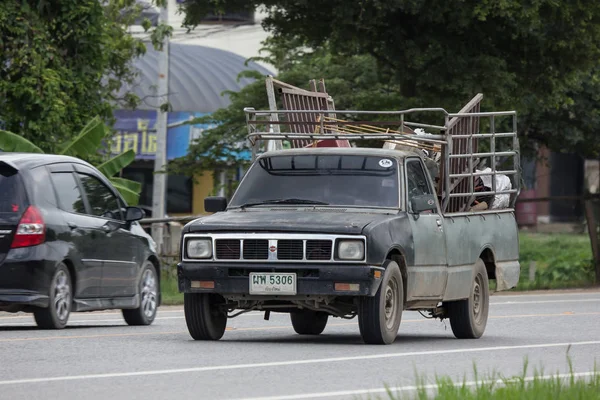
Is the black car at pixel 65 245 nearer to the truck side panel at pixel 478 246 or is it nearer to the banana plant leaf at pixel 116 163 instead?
the truck side panel at pixel 478 246

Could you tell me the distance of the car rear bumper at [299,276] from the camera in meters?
12.2

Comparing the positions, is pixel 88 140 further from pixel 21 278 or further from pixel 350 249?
pixel 350 249

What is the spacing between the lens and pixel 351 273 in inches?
480

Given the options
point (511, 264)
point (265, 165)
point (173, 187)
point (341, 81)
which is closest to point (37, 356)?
point (265, 165)

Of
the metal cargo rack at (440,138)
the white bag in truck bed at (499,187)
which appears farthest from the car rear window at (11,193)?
the white bag in truck bed at (499,187)

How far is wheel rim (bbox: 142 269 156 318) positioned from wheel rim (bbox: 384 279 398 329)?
4262 mm

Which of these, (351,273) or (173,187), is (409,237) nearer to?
(351,273)

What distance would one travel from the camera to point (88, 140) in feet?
76.2

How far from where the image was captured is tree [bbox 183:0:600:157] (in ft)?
91.2

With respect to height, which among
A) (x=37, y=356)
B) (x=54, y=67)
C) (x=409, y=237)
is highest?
(x=54, y=67)

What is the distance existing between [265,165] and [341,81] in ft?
67.4

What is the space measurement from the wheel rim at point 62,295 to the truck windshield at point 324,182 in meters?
1.91

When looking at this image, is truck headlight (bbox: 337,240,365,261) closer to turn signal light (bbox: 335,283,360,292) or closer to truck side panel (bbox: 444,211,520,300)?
turn signal light (bbox: 335,283,360,292)

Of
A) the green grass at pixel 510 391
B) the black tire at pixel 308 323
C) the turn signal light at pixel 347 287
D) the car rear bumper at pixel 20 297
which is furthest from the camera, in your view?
the black tire at pixel 308 323
